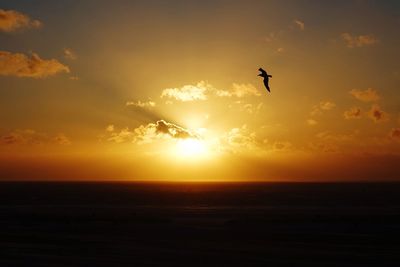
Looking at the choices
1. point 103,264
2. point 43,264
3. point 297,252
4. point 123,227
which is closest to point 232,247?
point 297,252

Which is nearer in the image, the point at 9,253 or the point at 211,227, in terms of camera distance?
the point at 9,253

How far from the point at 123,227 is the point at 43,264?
22.1 metres

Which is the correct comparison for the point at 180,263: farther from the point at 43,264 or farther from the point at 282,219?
the point at 282,219

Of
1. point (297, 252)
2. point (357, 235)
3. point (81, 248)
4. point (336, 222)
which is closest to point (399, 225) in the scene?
point (336, 222)

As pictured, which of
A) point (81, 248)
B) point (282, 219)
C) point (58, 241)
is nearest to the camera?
point (81, 248)

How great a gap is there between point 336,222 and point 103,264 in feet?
115

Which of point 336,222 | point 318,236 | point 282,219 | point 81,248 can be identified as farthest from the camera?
point 282,219

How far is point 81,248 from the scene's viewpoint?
4159 cm

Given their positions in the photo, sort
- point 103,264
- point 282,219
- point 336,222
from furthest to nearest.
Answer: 1. point 282,219
2. point 336,222
3. point 103,264

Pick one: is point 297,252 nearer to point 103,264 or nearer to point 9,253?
point 103,264

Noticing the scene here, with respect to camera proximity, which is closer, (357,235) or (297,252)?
(297,252)

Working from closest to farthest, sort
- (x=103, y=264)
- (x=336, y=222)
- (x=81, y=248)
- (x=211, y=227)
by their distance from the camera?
(x=103, y=264) < (x=81, y=248) < (x=211, y=227) < (x=336, y=222)

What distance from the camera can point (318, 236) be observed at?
4881 centimetres

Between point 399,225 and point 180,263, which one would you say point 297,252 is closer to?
point 180,263
